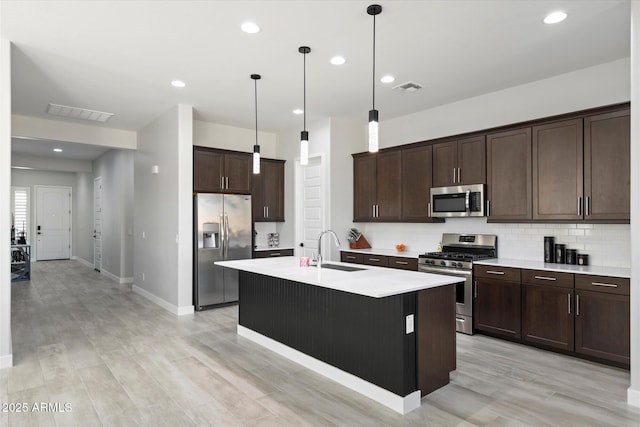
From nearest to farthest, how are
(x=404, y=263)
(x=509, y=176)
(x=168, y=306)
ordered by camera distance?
(x=509, y=176)
(x=404, y=263)
(x=168, y=306)

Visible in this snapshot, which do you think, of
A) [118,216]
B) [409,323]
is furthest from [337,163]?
[118,216]

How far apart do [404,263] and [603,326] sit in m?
2.25

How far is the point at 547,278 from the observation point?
12.7 ft

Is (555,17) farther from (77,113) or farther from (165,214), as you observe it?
(77,113)

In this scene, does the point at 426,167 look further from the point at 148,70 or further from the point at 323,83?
the point at 148,70

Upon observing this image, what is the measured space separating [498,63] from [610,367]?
3.07m

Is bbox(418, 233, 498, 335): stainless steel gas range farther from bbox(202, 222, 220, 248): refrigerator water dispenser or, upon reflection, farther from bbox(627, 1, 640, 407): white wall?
bbox(202, 222, 220, 248): refrigerator water dispenser

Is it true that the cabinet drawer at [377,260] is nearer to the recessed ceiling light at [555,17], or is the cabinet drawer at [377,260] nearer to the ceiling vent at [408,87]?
the ceiling vent at [408,87]

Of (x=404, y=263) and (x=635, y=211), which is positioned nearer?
(x=635, y=211)

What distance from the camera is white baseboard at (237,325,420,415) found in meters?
2.71

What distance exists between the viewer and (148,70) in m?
4.16

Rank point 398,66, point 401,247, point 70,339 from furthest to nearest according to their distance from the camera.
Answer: point 401,247, point 70,339, point 398,66

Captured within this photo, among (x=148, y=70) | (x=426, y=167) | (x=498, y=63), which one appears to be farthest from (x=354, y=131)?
(x=148, y=70)

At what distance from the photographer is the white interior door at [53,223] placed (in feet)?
36.7
